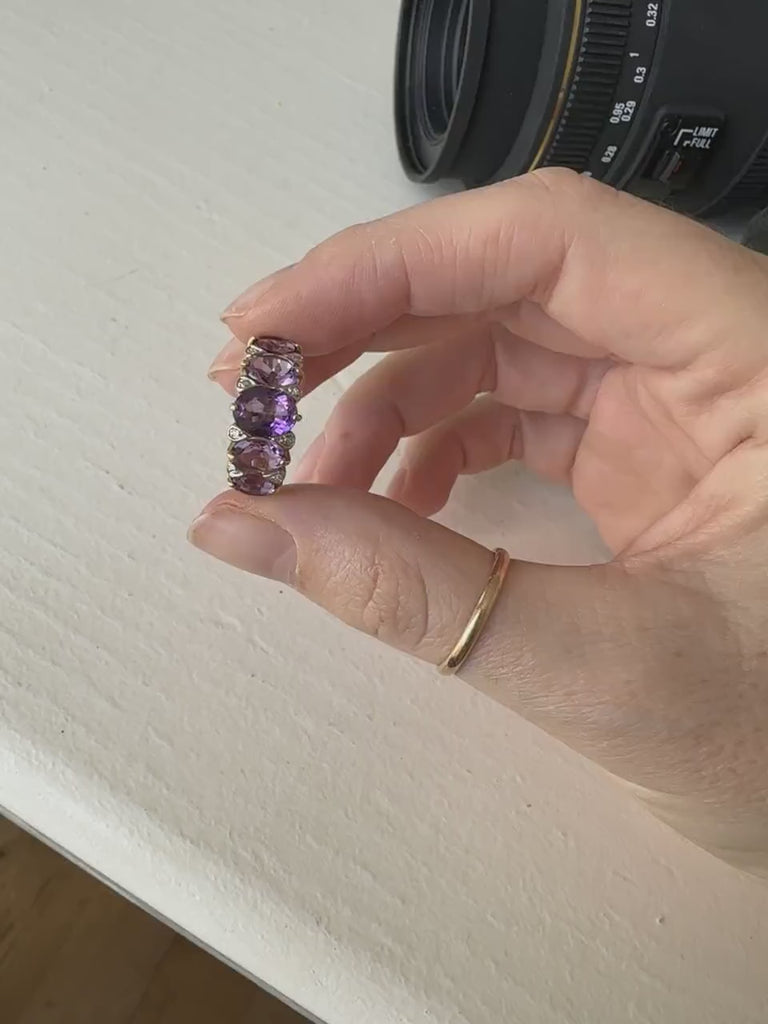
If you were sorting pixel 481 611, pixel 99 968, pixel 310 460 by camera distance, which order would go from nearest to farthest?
1. pixel 481 611
2. pixel 310 460
3. pixel 99 968

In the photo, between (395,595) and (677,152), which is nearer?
(395,595)

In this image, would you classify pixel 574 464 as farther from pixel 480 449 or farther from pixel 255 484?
pixel 255 484

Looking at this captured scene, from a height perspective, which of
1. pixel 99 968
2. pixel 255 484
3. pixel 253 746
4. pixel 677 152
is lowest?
pixel 99 968

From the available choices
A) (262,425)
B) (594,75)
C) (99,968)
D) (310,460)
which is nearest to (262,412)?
(262,425)

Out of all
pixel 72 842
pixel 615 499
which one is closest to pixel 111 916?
pixel 72 842

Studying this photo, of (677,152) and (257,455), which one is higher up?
(677,152)

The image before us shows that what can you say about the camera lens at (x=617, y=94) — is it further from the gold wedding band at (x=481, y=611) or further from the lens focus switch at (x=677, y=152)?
the gold wedding band at (x=481, y=611)
